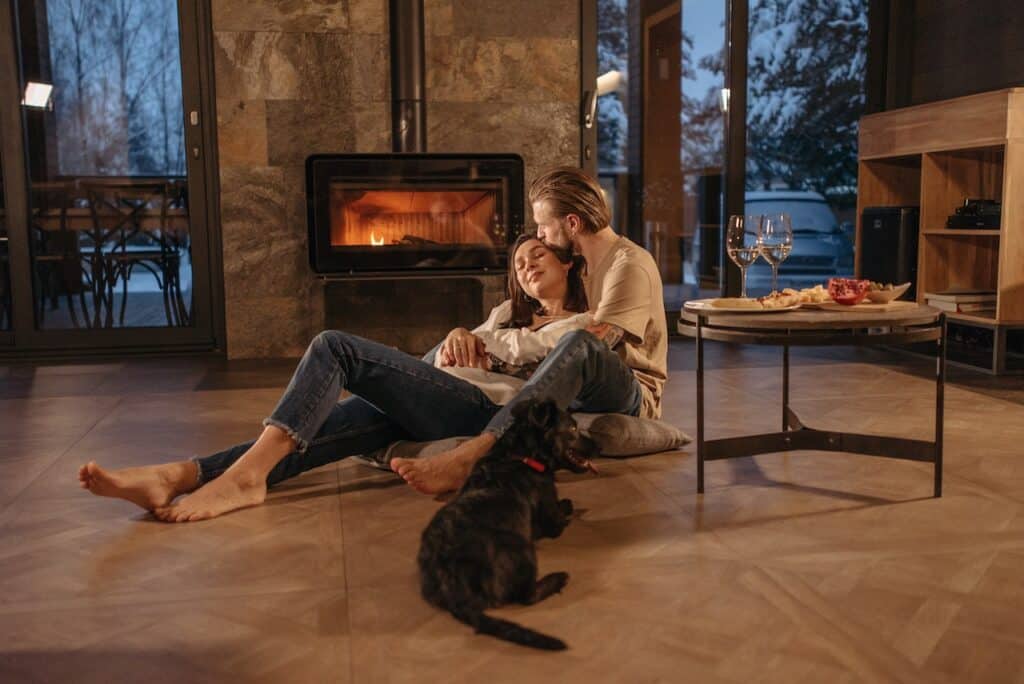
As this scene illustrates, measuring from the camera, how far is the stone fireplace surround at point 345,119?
5.11m

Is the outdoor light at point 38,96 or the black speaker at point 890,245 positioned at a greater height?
the outdoor light at point 38,96

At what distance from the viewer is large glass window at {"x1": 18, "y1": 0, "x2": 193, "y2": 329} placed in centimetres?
521

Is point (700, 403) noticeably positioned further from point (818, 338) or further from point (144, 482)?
point (144, 482)

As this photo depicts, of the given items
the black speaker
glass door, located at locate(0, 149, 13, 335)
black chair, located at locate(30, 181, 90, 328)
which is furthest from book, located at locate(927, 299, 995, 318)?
glass door, located at locate(0, 149, 13, 335)

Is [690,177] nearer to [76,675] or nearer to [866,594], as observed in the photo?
[866,594]

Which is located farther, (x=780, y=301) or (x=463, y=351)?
(x=463, y=351)

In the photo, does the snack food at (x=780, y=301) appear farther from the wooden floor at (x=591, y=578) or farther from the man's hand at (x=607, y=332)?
the wooden floor at (x=591, y=578)

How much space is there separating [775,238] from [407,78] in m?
2.96

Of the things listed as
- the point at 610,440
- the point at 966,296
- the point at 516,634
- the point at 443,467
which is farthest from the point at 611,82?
the point at 516,634

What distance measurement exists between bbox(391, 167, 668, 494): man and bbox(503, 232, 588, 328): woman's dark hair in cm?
2

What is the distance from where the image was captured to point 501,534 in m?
1.80

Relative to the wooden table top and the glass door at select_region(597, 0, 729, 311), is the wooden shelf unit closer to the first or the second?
the glass door at select_region(597, 0, 729, 311)

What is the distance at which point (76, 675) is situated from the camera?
160cm

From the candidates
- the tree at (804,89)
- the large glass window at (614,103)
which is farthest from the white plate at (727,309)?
the tree at (804,89)
